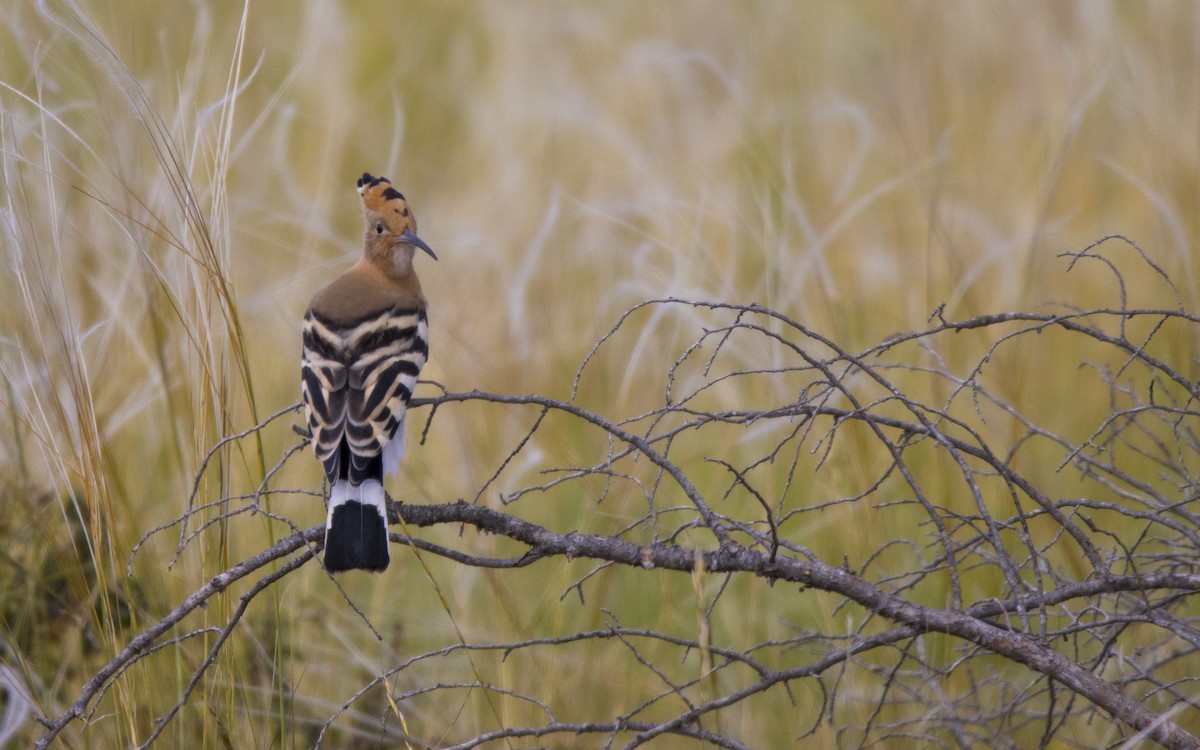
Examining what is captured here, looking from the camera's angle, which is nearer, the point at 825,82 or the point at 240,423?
Answer: the point at 240,423

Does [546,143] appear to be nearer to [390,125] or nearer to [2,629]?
[390,125]

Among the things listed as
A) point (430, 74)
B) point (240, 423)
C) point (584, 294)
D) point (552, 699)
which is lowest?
point (552, 699)

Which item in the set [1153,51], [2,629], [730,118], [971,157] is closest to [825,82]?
[730,118]

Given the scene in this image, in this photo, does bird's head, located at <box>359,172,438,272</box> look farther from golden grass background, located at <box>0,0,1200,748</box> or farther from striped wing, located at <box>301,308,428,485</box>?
striped wing, located at <box>301,308,428,485</box>

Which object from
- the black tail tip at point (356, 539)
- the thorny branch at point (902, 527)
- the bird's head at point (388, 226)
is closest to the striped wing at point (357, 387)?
the black tail tip at point (356, 539)

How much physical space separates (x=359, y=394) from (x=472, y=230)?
2.62m

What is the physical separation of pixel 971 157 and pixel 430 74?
10.9ft

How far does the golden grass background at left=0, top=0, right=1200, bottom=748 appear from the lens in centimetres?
269

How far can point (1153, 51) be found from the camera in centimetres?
563

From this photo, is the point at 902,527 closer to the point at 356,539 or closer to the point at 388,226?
the point at 388,226

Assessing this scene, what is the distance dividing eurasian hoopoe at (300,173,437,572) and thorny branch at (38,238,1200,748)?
128 millimetres

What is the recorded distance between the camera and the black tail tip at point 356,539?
7.85 feet

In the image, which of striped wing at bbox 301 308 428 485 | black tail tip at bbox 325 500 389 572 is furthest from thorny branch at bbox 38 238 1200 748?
striped wing at bbox 301 308 428 485

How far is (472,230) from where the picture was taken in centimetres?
536
